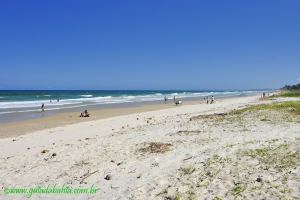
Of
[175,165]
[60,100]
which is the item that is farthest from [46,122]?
[60,100]

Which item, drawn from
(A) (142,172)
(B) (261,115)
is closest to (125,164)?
(A) (142,172)

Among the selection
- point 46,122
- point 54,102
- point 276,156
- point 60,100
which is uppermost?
point 276,156

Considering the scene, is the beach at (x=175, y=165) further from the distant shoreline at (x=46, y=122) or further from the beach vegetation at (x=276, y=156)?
the distant shoreline at (x=46, y=122)

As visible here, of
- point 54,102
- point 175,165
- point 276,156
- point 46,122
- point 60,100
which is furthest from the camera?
point 60,100

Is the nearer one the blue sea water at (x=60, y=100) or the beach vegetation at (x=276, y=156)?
the beach vegetation at (x=276, y=156)

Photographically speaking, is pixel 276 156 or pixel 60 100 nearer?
pixel 276 156

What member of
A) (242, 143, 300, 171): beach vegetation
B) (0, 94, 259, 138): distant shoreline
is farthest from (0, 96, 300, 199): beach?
(0, 94, 259, 138): distant shoreline

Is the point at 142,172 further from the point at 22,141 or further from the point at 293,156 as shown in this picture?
the point at 22,141

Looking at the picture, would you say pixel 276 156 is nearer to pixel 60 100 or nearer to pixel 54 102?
pixel 54 102

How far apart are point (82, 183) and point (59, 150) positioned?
3.98m

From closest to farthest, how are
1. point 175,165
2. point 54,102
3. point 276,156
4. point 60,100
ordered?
point 276,156
point 175,165
point 54,102
point 60,100

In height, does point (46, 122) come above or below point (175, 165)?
below

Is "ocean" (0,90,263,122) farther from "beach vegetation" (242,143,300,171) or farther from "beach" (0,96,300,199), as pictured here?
"beach vegetation" (242,143,300,171)

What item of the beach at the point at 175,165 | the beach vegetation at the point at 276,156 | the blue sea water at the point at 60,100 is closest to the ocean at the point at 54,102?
the blue sea water at the point at 60,100
